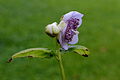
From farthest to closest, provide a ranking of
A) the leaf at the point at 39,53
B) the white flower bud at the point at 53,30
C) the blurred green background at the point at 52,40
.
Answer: the blurred green background at the point at 52,40 < the leaf at the point at 39,53 < the white flower bud at the point at 53,30

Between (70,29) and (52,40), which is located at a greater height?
(70,29)

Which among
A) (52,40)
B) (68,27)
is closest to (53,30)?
(68,27)

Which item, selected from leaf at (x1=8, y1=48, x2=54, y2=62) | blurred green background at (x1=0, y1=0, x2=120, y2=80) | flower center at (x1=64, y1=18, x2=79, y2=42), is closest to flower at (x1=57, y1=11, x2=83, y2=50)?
flower center at (x1=64, y1=18, x2=79, y2=42)

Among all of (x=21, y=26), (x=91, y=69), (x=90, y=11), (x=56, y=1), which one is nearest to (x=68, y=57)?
(x=91, y=69)

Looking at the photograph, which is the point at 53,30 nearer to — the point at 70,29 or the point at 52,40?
the point at 70,29

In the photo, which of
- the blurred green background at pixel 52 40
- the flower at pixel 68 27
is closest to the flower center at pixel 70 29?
the flower at pixel 68 27

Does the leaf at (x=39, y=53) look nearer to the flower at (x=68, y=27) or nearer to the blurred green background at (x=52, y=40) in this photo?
the flower at (x=68, y=27)
